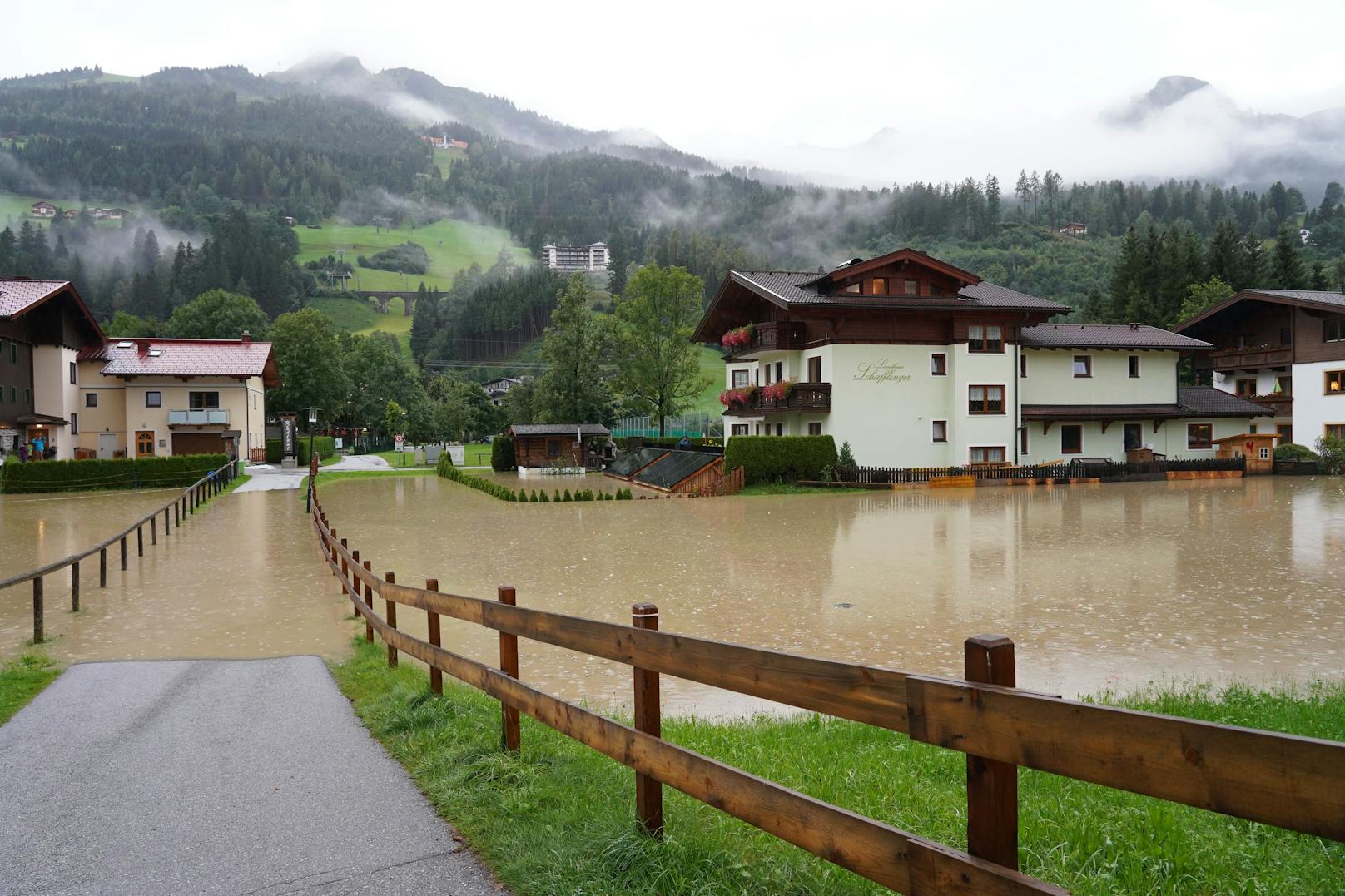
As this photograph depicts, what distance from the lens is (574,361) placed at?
6159 centimetres

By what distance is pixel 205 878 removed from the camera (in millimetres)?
4137

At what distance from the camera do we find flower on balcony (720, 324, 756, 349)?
4509cm

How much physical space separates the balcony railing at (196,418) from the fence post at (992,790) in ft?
211

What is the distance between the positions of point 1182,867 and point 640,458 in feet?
151

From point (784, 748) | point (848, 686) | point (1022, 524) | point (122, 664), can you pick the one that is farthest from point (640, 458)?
point (848, 686)

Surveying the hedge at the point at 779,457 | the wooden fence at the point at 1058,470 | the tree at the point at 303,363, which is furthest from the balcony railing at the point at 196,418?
the wooden fence at the point at 1058,470

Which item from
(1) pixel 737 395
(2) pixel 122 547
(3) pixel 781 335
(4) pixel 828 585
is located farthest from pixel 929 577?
(1) pixel 737 395

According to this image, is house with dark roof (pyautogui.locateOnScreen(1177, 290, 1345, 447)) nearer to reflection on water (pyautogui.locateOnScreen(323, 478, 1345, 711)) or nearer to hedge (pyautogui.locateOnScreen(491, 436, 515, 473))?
reflection on water (pyautogui.locateOnScreen(323, 478, 1345, 711))

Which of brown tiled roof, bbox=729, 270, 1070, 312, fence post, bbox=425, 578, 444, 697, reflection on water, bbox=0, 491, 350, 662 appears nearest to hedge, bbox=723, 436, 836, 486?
brown tiled roof, bbox=729, 270, 1070, 312

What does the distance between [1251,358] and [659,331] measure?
34.6 metres

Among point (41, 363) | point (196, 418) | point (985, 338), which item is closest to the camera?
point (985, 338)

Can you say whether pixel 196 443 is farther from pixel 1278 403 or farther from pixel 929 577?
pixel 1278 403

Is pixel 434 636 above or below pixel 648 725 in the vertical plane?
below

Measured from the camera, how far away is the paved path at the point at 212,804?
4.13 metres
